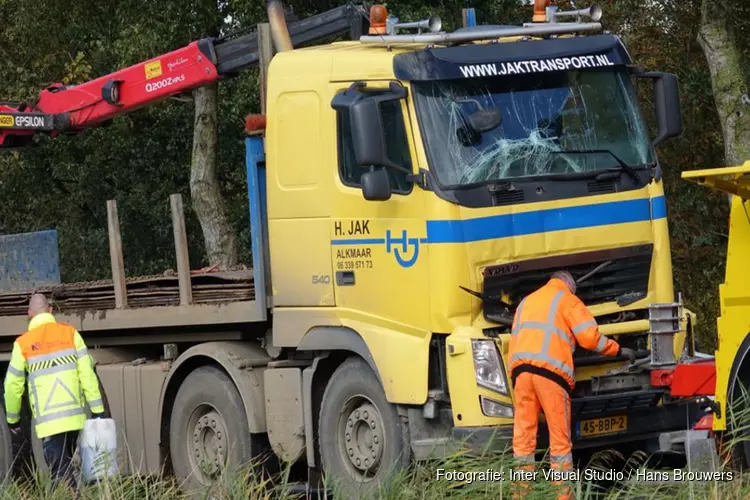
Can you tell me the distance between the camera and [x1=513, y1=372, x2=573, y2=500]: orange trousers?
26.1ft

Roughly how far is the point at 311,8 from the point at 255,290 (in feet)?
A: 35.6

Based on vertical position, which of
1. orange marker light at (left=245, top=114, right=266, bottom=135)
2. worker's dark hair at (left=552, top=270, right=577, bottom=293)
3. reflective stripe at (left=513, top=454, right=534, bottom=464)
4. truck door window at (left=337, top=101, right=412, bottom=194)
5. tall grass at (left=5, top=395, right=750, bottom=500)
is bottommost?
tall grass at (left=5, top=395, right=750, bottom=500)

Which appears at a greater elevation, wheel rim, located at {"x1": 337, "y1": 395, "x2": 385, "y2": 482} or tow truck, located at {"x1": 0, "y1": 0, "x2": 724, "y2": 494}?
tow truck, located at {"x1": 0, "y1": 0, "x2": 724, "y2": 494}

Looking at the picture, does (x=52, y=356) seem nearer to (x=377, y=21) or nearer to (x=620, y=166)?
(x=377, y=21)

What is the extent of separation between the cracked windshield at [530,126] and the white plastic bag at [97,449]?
276cm

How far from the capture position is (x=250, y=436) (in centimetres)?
984

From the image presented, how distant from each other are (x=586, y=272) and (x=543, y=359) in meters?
0.93

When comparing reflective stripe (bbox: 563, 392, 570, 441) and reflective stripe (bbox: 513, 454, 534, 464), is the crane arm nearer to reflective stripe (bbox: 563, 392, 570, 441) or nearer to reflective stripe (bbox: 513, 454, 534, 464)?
reflective stripe (bbox: 563, 392, 570, 441)

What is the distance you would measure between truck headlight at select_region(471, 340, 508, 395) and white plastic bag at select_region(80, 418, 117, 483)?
2359 mm

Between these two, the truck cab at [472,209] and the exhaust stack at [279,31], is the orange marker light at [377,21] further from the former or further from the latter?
the exhaust stack at [279,31]

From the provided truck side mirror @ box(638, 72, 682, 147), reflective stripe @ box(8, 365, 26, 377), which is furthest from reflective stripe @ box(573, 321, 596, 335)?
reflective stripe @ box(8, 365, 26, 377)

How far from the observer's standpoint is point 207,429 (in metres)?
10.3

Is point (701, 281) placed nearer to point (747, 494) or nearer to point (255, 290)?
point (255, 290)

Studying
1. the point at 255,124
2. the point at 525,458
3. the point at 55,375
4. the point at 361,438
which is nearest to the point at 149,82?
the point at 255,124
